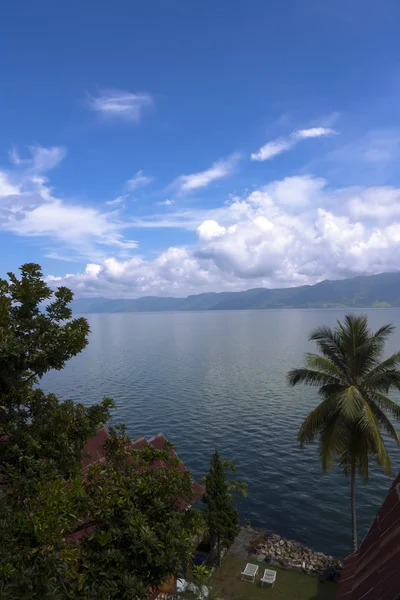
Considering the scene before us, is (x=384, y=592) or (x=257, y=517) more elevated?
(x=384, y=592)

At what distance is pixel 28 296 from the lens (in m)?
9.55

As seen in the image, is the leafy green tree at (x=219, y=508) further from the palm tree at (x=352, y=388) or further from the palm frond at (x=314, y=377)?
the palm frond at (x=314, y=377)

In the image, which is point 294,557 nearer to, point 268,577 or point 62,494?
point 268,577

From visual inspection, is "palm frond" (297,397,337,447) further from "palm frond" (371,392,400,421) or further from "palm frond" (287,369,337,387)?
"palm frond" (371,392,400,421)

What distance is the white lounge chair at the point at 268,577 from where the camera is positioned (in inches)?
910

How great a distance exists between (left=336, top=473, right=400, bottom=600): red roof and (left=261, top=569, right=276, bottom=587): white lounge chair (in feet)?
32.8

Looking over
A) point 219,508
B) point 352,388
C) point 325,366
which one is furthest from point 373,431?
point 219,508

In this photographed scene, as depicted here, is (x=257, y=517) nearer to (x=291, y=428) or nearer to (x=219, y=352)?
(x=291, y=428)

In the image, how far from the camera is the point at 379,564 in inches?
454

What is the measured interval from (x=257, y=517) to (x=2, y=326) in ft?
109

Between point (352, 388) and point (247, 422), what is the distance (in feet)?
127

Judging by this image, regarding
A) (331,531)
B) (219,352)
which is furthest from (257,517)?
(219,352)

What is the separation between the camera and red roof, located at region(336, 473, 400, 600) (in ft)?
31.3

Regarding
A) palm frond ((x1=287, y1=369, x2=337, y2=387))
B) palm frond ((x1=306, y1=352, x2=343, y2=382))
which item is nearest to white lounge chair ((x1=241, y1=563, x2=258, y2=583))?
palm frond ((x1=287, y1=369, x2=337, y2=387))
